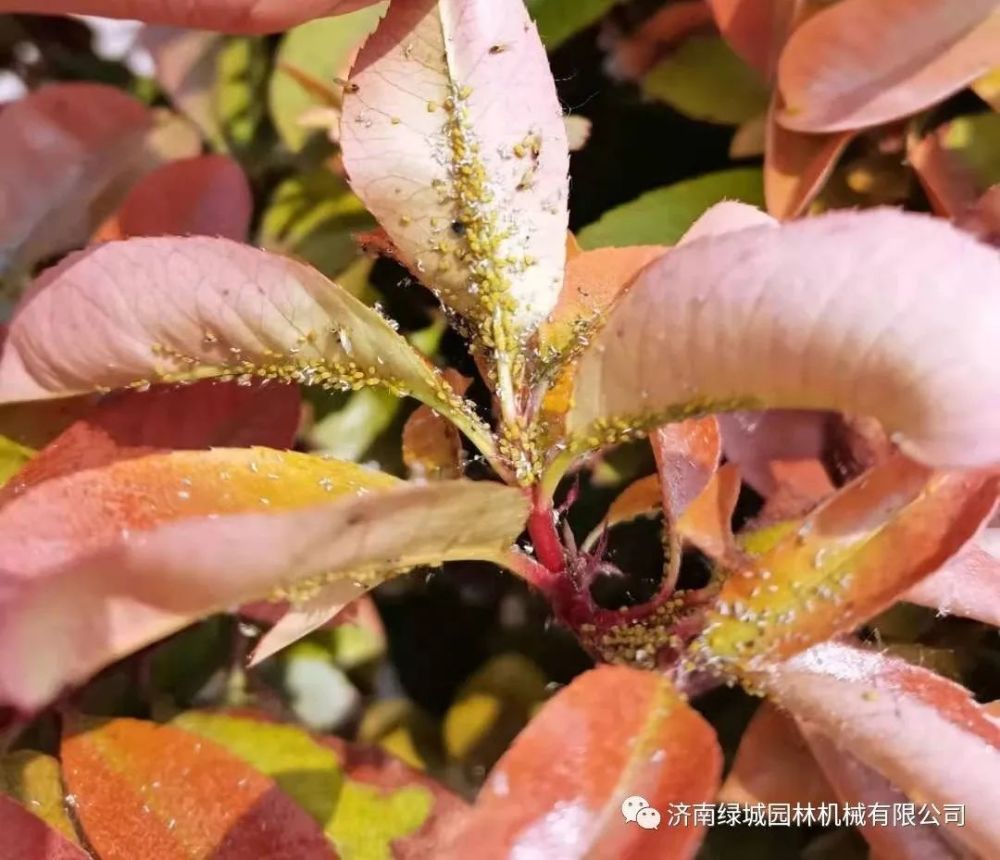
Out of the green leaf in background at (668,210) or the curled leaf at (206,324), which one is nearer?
the curled leaf at (206,324)

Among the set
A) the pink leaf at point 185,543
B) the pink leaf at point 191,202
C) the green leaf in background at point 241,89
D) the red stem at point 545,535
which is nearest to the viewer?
the pink leaf at point 185,543

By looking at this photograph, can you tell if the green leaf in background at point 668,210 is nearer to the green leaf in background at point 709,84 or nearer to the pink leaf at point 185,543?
the green leaf in background at point 709,84

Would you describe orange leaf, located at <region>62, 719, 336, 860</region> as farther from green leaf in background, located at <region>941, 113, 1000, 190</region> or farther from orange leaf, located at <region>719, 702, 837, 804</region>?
green leaf in background, located at <region>941, 113, 1000, 190</region>

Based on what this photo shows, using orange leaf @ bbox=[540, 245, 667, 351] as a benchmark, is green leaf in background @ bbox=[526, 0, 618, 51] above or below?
above

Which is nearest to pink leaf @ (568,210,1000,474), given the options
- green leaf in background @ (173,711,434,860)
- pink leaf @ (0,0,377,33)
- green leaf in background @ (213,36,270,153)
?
pink leaf @ (0,0,377,33)

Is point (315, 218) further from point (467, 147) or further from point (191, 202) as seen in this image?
point (467, 147)

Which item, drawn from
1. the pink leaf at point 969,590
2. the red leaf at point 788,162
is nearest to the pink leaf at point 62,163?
the red leaf at point 788,162

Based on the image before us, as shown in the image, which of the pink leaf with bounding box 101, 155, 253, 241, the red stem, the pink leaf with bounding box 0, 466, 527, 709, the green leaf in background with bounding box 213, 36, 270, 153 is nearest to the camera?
the pink leaf with bounding box 0, 466, 527, 709

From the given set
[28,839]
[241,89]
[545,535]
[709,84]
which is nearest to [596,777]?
[545,535]

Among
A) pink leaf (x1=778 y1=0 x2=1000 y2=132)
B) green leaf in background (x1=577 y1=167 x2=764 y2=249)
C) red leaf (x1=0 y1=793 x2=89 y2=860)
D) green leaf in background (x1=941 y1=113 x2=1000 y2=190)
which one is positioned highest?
pink leaf (x1=778 y1=0 x2=1000 y2=132)
